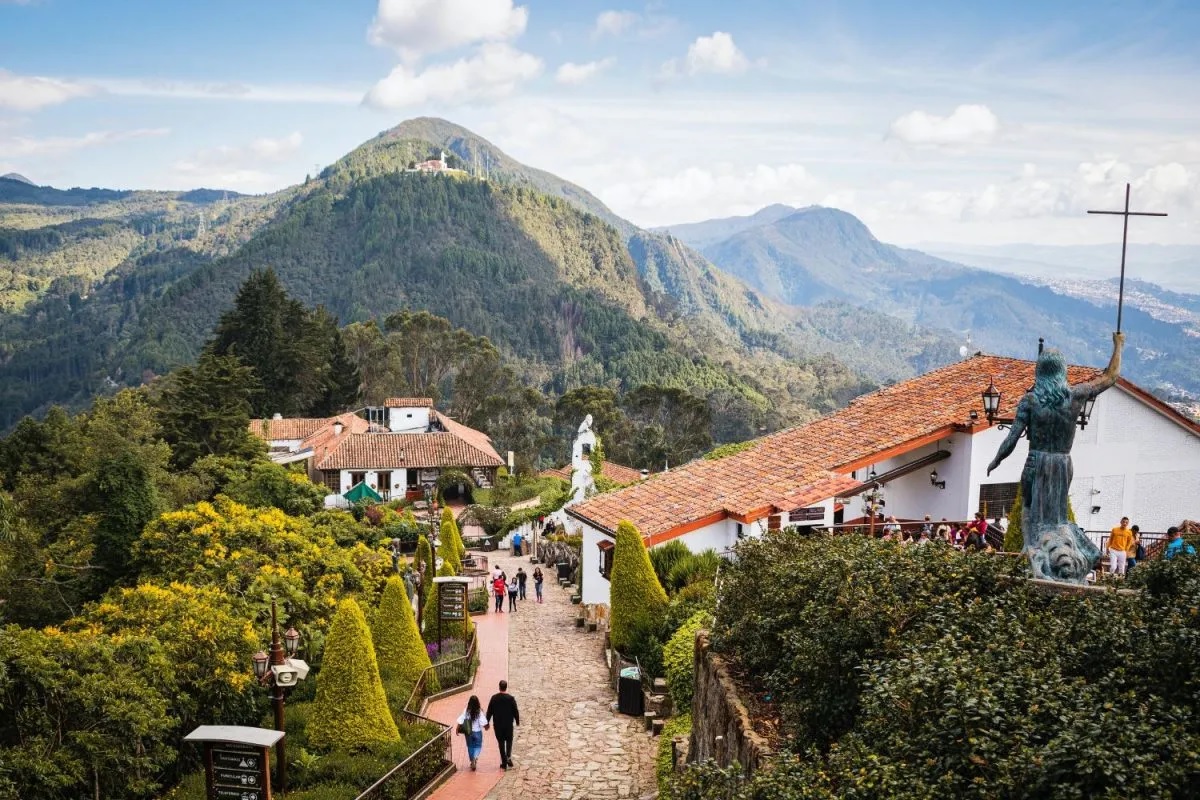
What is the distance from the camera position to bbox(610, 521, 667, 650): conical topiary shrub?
48.9 ft

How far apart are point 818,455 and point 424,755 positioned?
9295 millimetres

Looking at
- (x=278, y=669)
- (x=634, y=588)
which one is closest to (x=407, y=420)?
(x=634, y=588)

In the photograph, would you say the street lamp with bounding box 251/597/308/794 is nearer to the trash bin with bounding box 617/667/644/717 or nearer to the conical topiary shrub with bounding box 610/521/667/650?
the trash bin with bounding box 617/667/644/717

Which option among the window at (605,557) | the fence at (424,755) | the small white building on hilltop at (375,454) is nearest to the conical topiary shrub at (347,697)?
the fence at (424,755)

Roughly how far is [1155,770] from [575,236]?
160 metres

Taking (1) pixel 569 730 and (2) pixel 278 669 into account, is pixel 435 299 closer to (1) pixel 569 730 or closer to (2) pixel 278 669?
(1) pixel 569 730

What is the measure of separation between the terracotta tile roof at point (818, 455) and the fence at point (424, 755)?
12.6 ft

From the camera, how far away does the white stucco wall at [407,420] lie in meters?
49.6

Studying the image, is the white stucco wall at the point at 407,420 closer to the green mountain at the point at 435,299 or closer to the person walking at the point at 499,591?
the person walking at the point at 499,591

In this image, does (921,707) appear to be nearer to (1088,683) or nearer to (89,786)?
(1088,683)

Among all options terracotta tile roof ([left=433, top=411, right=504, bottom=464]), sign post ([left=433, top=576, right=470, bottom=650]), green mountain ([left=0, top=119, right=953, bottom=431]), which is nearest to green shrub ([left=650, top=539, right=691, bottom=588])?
sign post ([left=433, top=576, right=470, bottom=650])

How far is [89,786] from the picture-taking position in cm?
1048

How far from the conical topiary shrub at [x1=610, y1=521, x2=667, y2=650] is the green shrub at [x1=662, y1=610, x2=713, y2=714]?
134cm

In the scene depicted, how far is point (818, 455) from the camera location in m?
17.8
